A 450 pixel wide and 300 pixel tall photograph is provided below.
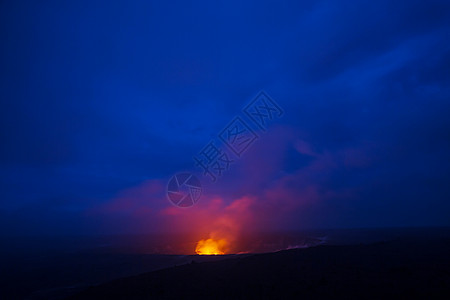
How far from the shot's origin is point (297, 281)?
61.9 ft

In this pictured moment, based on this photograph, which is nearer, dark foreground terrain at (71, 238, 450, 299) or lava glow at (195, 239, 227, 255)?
dark foreground terrain at (71, 238, 450, 299)

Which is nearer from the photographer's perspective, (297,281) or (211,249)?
(297,281)

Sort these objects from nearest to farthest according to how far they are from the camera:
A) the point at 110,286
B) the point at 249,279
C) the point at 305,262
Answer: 1. the point at 249,279
2. the point at 110,286
3. the point at 305,262

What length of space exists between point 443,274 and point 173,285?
72.5 feet

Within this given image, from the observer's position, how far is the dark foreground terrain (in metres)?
15.7

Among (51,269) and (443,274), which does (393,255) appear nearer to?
(443,274)

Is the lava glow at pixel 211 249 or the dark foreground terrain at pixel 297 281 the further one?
the lava glow at pixel 211 249

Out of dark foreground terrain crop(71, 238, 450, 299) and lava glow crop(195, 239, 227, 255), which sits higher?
lava glow crop(195, 239, 227, 255)

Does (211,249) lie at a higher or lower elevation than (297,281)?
higher

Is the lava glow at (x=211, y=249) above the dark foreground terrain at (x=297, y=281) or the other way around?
above

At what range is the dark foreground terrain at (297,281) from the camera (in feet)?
51.5

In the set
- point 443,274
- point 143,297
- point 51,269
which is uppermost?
point 51,269

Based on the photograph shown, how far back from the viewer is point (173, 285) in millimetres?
21344

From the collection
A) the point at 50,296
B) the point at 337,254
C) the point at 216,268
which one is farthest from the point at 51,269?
the point at 337,254
